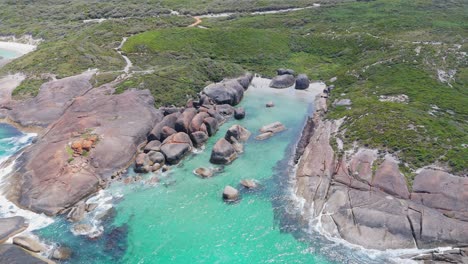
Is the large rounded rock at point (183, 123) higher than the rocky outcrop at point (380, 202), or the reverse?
the rocky outcrop at point (380, 202)

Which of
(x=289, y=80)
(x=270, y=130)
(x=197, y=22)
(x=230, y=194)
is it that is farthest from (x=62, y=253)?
(x=197, y=22)

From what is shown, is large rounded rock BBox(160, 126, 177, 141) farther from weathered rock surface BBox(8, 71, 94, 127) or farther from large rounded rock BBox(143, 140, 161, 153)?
weathered rock surface BBox(8, 71, 94, 127)

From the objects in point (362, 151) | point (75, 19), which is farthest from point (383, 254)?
point (75, 19)

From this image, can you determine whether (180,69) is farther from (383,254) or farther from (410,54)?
(383,254)

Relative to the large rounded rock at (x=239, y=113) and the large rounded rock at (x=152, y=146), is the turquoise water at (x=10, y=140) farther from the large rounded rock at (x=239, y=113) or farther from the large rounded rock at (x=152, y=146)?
the large rounded rock at (x=239, y=113)

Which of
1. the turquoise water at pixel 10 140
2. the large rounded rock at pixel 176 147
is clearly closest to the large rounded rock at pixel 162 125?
the large rounded rock at pixel 176 147

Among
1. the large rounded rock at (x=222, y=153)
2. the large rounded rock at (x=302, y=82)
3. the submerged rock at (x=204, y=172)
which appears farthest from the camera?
the large rounded rock at (x=302, y=82)

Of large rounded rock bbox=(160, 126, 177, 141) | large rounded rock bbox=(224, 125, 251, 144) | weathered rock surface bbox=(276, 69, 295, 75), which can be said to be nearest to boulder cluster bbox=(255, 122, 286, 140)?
large rounded rock bbox=(224, 125, 251, 144)
